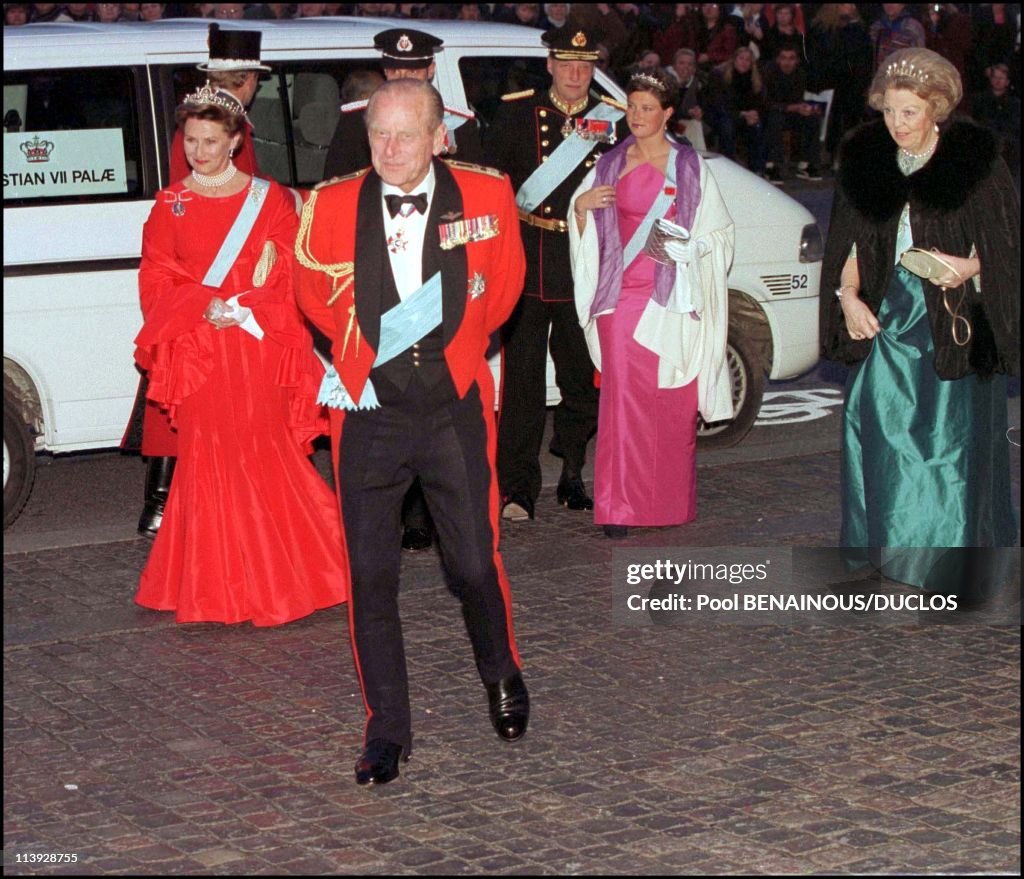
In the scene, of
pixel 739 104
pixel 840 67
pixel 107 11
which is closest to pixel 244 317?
pixel 107 11

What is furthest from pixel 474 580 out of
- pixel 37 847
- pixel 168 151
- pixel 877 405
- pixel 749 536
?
pixel 168 151

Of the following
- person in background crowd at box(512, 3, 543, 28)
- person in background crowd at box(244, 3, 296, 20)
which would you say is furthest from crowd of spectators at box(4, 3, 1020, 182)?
person in background crowd at box(244, 3, 296, 20)

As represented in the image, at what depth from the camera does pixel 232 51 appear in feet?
28.4

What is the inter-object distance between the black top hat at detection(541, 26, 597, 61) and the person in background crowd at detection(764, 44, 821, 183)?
48.8 feet

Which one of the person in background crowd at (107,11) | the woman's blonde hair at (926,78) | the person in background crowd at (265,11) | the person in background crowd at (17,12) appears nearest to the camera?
the woman's blonde hair at (926,78)

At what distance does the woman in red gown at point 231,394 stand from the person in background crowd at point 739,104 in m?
15.7

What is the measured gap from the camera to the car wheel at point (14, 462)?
29.1 ft

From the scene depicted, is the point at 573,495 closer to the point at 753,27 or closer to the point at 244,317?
the point at 244,317

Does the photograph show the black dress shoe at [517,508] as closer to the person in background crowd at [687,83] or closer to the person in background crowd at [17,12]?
the person in background crowd at [17,12]

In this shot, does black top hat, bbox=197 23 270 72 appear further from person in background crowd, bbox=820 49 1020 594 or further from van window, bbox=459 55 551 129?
person in background crowd, bbox=820 49 1020 594

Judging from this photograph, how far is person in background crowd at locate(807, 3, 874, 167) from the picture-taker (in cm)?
2344

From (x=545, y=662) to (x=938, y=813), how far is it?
1818 mm

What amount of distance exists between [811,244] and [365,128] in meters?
3.37

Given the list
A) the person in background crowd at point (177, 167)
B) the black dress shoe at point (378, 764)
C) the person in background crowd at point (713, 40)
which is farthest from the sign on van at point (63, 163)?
the person in background crowd at point (713, 40)
